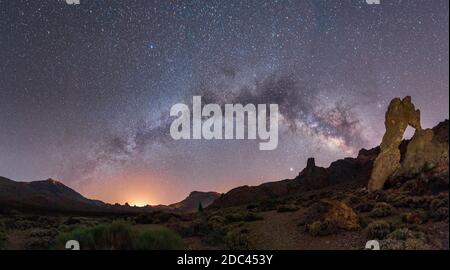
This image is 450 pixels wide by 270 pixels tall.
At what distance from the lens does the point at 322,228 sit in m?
16.1

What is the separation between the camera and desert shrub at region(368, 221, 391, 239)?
14.1 m

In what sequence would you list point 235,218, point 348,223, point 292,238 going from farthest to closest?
point 235,218 < point 292,238 < point 348,223

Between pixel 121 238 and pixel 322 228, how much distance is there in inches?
291

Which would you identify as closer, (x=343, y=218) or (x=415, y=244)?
(x=415, y=244)

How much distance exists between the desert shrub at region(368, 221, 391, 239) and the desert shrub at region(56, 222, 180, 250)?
6.43m

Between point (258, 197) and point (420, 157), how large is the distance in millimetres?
33569

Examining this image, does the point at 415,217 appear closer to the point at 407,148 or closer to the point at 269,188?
the point at 407,148

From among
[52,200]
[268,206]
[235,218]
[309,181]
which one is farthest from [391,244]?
[52,200]

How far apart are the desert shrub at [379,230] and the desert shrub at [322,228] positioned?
1445 mm

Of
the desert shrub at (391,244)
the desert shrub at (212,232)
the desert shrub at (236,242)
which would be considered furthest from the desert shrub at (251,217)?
the desert shrub at (391,244)

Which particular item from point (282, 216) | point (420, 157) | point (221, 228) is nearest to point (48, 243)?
point (221, 228)

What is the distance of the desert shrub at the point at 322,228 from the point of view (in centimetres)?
1577

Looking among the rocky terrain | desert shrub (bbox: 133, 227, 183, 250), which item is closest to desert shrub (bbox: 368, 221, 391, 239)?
the rocky terrain
